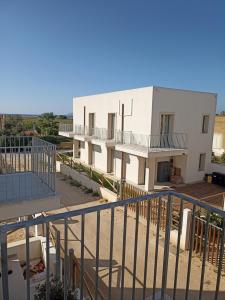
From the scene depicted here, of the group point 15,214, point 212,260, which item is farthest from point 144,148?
point 15,214

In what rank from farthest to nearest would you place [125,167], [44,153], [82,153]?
[82,153] → [125,167] → [44,153]

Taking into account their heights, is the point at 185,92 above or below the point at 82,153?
above

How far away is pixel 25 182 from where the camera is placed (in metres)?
7.04

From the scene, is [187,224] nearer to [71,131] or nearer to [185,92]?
[185,92]

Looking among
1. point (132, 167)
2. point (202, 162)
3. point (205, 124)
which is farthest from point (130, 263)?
point (205, 124)

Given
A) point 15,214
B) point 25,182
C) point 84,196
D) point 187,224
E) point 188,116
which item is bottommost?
point 84,196

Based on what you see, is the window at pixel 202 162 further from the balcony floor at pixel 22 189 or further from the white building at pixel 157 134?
the balcony floor at pixel 22 189

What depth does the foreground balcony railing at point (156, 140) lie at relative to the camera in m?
14.3

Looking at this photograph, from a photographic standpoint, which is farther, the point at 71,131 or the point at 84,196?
the point at 71,131

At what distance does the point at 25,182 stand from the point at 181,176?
1131 centimetres

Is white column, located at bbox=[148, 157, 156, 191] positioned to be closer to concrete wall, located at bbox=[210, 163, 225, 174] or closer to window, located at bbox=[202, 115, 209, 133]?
window, located at bbox=[202, 115, 209, 133]

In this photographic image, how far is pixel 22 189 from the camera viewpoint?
652 centimetres

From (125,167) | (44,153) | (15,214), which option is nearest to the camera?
(15,214)

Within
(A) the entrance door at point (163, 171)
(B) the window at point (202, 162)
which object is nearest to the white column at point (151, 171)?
(A) the entrance door at point (163, 171)
